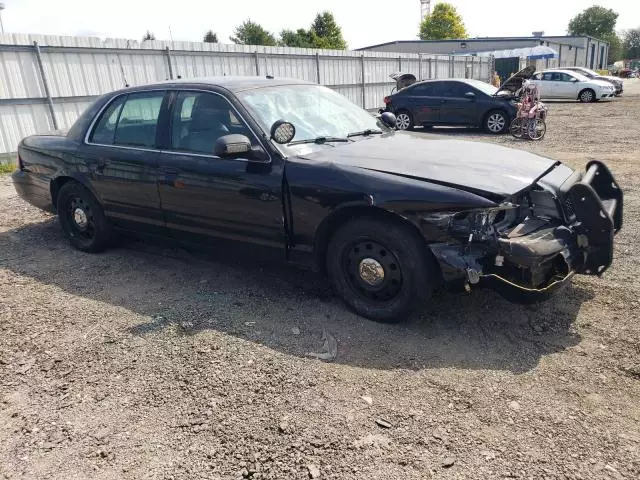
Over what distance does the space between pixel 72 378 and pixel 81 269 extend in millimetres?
2029

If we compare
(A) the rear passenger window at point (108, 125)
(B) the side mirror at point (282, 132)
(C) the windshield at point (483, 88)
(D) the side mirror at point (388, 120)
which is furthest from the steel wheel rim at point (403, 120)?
(B) the side mirror at point (282, 132)

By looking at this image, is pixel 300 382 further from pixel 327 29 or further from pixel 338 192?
pixel 327 29

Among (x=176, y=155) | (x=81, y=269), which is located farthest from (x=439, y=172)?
(x=81, y=269)

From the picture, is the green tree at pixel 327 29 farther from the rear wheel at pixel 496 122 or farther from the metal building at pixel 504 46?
the rear wheel at pixel 496 122

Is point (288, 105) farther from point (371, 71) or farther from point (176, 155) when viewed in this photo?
point (371, 71)

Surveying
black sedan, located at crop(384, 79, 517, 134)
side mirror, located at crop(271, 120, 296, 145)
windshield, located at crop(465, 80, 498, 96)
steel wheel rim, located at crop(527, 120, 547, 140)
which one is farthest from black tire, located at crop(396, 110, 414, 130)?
side mirror, located at crop(271, 120, 296, 145)

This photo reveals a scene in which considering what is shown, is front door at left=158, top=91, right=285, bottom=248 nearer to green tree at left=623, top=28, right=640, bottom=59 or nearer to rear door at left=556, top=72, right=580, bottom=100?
rear door at left=556, top=72, right=580, bottom=100

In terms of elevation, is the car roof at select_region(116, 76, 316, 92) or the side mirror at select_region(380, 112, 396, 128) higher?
the car roof at select_region(116, 76, 316, 92)

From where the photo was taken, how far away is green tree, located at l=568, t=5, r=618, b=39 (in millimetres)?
104000

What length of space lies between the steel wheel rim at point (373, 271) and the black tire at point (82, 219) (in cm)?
284

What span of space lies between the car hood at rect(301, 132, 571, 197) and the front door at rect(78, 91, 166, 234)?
1632 mm

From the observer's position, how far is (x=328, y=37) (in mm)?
63656

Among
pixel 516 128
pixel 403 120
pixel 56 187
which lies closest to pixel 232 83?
pixel 56 187

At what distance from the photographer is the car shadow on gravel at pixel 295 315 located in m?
3.29
